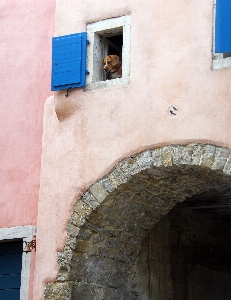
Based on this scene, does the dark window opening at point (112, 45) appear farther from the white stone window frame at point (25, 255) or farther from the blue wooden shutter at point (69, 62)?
the white stone window frame at point (25, 255)

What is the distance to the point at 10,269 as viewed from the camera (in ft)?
24.1

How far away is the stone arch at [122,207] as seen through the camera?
607cm

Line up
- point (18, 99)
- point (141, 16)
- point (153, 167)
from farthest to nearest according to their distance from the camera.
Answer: point (18, 99) → point (141, 16) → point (153, 167)

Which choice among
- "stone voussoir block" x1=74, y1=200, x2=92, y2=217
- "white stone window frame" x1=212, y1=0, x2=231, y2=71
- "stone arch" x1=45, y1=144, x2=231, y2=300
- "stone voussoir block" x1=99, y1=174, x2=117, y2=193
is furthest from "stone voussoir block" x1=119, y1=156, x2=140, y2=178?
"white stone window frame" x1=212, y1=0, x2=231, y2=71

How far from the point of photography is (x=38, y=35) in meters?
7.97

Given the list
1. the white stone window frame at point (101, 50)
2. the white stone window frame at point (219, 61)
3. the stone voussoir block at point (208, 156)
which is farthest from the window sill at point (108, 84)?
the stone voussoir block at point (208, 156)

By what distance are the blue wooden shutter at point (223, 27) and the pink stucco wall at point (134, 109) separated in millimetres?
214

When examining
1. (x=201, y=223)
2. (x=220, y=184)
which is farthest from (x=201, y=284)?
(x=220, y=184)

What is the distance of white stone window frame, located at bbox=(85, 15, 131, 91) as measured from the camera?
6648mm

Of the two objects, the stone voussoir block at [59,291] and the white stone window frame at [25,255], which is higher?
the white stone window frame at [25,255]

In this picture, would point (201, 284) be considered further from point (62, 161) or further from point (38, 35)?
point (38, 35)

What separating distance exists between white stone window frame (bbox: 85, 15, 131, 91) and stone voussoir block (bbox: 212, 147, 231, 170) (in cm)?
127

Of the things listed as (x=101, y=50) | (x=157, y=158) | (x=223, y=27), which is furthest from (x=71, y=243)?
(x=223, y=27)

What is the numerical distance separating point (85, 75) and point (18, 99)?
1.37 meters
